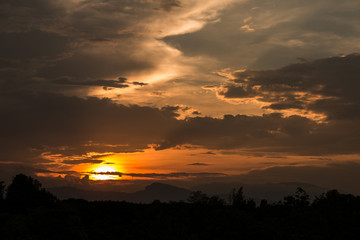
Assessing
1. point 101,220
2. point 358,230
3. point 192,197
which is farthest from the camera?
point 192,197

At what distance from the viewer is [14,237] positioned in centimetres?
3400

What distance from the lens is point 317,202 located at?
4506 centimetres

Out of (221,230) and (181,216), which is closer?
(221,230)

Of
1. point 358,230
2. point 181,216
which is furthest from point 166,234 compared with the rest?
point 358,230

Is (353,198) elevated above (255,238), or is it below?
above

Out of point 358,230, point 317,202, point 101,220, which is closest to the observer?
point 358,230

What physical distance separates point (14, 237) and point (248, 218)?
1900 centimetres

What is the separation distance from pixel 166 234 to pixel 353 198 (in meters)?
19.3

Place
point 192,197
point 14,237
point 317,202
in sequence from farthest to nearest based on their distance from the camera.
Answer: point 192,197, point 317,202, point 14,237

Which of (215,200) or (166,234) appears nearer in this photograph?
(166,234)

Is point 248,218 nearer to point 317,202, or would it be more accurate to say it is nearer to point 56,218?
point 317,202

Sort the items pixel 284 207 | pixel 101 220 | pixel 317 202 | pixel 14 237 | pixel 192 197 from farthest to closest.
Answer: pixel 192 197, pixel 284 207, pixel 317 202, pixel 101 220, pixel 14 237

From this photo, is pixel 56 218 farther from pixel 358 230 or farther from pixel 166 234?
pixel 358 230

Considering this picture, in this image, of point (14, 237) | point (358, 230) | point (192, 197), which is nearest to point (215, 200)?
point (192, 197)
